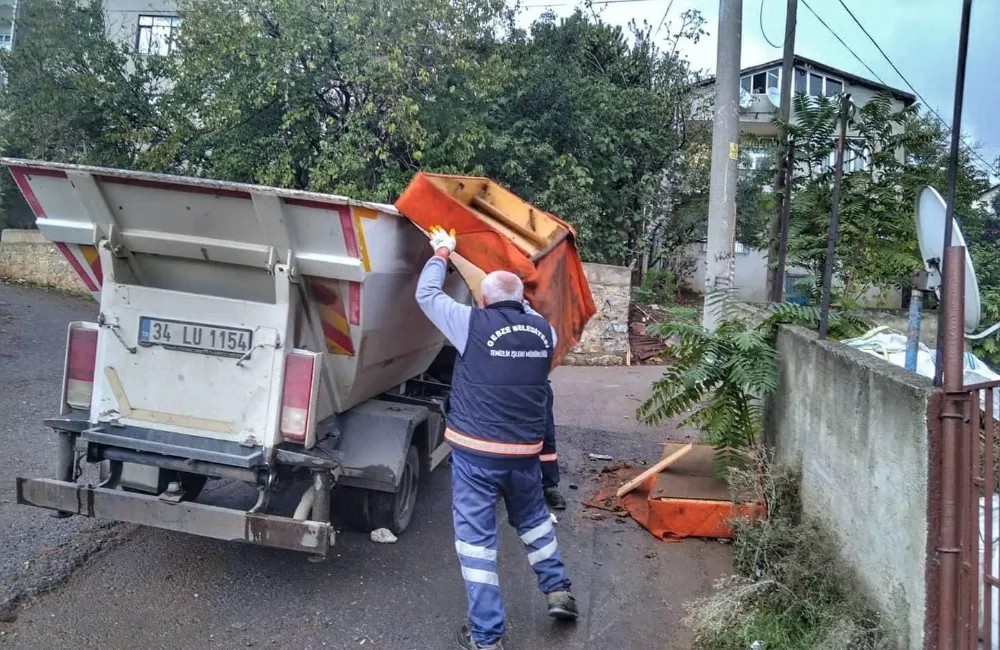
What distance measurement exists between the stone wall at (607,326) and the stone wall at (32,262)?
10284 millimetres

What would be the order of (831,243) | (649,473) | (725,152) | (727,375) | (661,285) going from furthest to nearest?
(661,285)
(725,152)
(649,473)
(727,375)
(831,243)

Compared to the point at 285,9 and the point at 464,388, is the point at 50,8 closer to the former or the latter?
the point at 285,9

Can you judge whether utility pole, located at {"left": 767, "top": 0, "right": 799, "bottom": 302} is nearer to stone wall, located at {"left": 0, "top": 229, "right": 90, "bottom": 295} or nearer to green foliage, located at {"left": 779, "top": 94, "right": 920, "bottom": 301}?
green foliage, located at {"left": 779, "top": 94, "right": 920, "bottom": 301}

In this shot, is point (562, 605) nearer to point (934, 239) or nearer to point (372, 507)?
point (372, 507)

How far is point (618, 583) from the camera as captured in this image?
4.38 meters

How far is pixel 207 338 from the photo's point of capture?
3920 millimetres

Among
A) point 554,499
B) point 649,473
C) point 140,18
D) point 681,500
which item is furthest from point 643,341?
point 140,18

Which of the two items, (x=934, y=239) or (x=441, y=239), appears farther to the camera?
(x=441, y=239)

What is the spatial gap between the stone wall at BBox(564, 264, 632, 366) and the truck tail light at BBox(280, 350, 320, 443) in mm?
8646

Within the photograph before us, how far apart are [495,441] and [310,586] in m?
1.45

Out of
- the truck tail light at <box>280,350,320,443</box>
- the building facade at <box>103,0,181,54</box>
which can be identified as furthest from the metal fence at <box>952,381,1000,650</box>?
the building facade at <box>103,0,181,54</box>

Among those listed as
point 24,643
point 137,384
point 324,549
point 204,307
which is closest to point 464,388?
point 324,549

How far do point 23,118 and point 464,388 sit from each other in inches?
525

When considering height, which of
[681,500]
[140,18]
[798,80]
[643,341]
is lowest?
[681,500]
